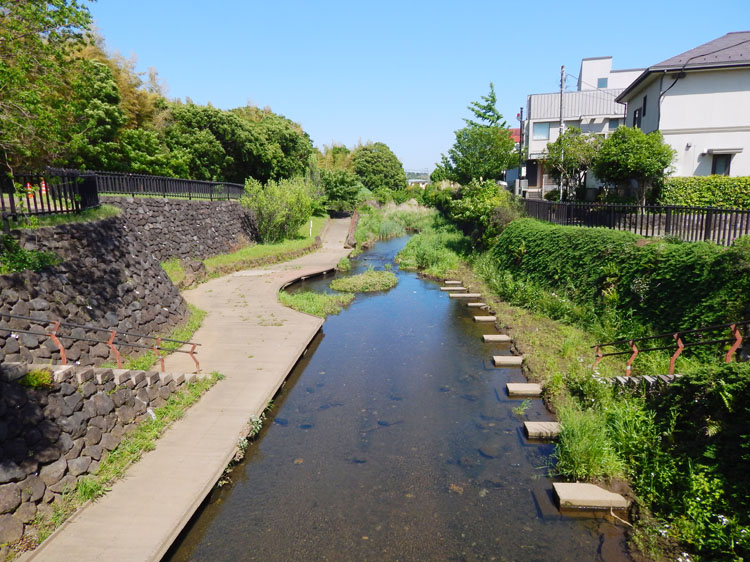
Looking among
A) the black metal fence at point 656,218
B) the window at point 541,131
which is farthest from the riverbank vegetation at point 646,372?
the window at point 541,131

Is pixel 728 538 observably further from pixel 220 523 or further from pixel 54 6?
pixel 54 6

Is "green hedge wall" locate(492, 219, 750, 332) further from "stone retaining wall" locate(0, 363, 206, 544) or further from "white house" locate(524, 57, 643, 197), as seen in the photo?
"white house" locate(524, 57, 643, 197)

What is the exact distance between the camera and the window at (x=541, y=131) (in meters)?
37.7

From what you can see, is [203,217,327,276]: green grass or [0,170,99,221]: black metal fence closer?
[0,170,99,221]: black metal fence

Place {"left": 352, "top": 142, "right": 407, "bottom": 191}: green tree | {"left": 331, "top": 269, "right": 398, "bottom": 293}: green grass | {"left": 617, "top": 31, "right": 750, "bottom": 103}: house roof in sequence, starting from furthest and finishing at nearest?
{"left": 352, "top": 142, "right": 407, "bottom": 191}: green tree < {"left": 331, "top": 269, "right": 398, "bottom": 293}: green grass < {"left": 617, "top": 31, "right": 750, "bottom": 103}: house roof

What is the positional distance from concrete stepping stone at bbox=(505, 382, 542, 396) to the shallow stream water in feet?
0.73

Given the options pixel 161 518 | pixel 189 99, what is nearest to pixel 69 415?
pixel 161 518

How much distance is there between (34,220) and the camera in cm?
923

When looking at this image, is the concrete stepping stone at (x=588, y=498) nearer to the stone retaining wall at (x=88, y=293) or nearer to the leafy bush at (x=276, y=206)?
the stone retaining wall at (x=88, y=293)

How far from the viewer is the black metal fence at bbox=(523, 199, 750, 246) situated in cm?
1162

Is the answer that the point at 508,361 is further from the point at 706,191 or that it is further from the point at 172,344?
the point at 706,191

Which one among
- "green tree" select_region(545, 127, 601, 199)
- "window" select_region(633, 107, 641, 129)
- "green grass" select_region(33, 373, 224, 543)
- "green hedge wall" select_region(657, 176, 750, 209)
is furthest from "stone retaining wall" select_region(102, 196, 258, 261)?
"window" select_region(633, 107, 641, 129)

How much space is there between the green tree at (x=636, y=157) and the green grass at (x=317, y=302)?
13.1 m

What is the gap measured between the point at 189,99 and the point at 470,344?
3913cm
